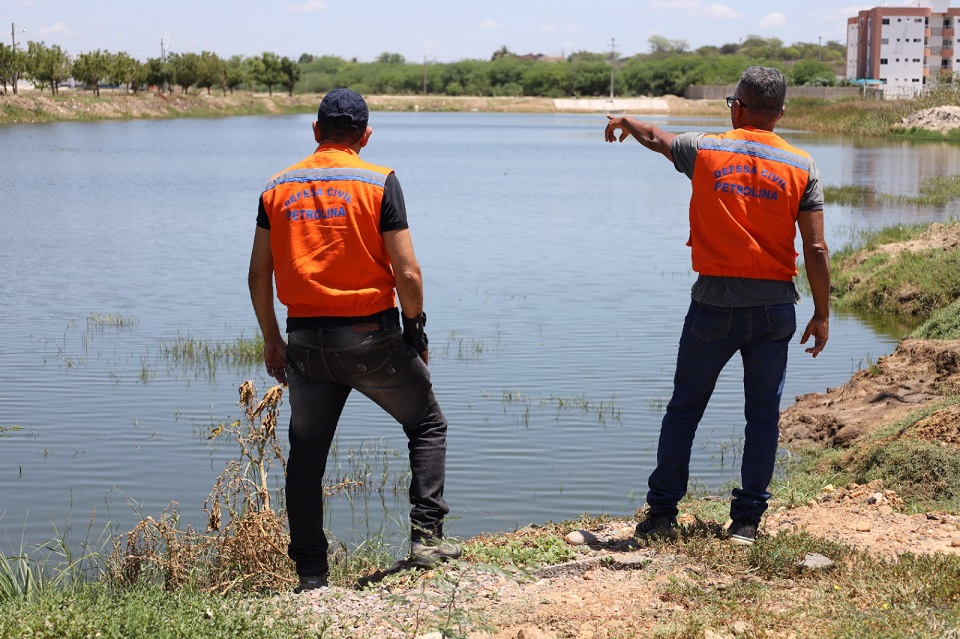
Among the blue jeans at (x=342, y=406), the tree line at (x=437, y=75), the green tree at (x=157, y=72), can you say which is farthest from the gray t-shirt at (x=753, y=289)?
the green tree at (x=157, y=72)

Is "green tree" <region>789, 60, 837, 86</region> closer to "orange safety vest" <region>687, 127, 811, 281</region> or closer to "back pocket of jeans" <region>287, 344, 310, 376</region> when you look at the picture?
"orange safety vest" <region>687, 127, 811, 281</region>

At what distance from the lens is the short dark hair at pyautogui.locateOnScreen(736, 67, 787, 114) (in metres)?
5.48

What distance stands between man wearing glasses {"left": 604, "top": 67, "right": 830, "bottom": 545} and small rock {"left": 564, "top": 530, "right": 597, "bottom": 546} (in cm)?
26

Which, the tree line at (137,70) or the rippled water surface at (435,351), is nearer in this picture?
the rippled water surface at (435,351)

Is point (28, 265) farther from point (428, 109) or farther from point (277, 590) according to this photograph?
point (428, 109)

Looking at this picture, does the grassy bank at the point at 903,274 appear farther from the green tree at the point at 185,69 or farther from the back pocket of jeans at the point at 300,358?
the green tree at the point at 185,69

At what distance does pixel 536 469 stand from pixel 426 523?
3.94 metres

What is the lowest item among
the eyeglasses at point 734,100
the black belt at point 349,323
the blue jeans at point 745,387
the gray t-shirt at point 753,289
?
the blue jeans at point 745,387

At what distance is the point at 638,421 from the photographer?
10.4 metres

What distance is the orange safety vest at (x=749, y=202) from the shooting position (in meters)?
5.41

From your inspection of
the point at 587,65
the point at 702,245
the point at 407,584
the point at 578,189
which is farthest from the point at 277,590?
the point at 587,65

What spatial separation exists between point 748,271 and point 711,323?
0.30m

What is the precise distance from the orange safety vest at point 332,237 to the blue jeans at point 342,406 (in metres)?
0.11

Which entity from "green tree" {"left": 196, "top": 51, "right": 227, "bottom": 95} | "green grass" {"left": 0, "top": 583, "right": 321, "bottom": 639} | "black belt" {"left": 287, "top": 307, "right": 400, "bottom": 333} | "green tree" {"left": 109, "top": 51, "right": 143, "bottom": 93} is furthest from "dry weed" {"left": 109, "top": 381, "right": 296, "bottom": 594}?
"green tree" {"left": 196, "top": 51, "right": 227, "bottom": 95}
